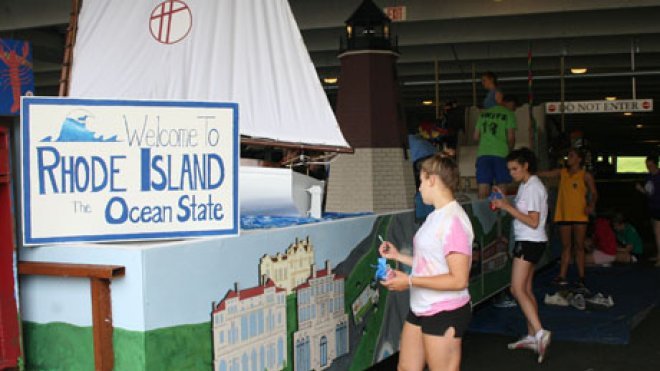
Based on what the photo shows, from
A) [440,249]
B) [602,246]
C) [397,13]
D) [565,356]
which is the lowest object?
[565,356]

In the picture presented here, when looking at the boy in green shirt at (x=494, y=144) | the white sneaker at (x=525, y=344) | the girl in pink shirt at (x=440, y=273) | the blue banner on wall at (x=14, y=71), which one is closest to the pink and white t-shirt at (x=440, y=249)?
the girl in pink shirt at (x=440, y=273)

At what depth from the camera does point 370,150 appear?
1409cm

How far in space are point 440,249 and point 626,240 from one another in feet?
30.2

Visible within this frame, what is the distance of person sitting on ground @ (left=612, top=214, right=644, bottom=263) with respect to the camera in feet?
37.3

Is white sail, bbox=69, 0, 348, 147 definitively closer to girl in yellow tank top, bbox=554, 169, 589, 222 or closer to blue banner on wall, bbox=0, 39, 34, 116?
blue banner on wall, bbox=0, 39, 34, 116

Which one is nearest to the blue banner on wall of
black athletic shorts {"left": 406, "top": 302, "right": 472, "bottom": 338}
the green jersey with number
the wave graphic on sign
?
the wave graphic on sign

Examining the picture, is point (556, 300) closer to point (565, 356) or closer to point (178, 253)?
point (565, 356)

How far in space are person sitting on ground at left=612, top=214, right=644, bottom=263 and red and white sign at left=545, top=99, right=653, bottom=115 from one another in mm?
3090

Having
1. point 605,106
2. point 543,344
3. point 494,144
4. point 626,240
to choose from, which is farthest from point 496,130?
point 605,106

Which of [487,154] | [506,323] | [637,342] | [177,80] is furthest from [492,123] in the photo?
[177,80]

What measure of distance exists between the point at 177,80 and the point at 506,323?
395 centimetres

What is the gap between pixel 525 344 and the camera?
621cm

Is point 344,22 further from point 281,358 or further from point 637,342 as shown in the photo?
point 281,358

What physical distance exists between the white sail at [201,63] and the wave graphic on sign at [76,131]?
8.49 feet
